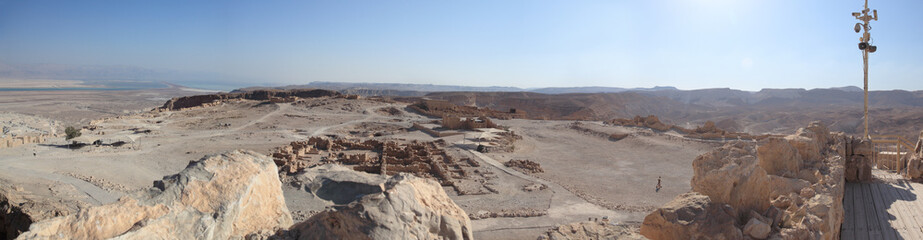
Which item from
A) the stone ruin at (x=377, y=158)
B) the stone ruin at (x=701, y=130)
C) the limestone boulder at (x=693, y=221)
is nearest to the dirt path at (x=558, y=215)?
the stone ruin at (x=377, y=158)

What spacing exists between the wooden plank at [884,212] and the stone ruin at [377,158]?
11.2m

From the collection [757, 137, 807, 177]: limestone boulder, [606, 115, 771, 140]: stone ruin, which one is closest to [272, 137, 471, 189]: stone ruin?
[757, 137, 807, 177]: limestone boulder

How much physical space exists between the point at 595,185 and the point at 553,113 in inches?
1932

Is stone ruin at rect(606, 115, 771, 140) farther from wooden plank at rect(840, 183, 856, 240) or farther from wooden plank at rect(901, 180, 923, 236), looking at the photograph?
wooden plank at rect(840, 183, 856, 240)

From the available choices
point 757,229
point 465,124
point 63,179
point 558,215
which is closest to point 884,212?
point 757,229

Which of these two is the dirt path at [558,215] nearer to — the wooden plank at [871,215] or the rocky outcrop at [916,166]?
the wooden plank at [871,215]

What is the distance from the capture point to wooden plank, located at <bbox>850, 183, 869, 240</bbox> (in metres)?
8.11

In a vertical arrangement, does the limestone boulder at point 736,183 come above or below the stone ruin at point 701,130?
above

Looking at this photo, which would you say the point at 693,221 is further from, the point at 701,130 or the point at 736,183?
the point at 701,130

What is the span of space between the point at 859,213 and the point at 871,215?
0.26m

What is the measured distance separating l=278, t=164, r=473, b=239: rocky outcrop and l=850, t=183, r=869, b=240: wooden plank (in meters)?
7.99

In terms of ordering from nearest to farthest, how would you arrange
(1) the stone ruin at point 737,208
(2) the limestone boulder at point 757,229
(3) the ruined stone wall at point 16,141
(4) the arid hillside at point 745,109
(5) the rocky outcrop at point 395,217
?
(5) the rocky outcrop at point 395,217, (2) the limestone boulder at point 757,229, (1) the stone ruin at point 737,208, (3) the ruined stone wall at point 16,141, (4) the arid hillside at point 745,109

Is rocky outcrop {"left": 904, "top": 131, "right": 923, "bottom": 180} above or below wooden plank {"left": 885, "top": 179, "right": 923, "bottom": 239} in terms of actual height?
above

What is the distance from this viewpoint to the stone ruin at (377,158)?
698 inches
